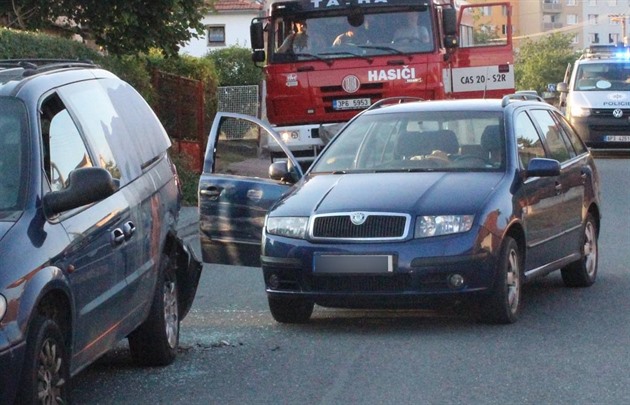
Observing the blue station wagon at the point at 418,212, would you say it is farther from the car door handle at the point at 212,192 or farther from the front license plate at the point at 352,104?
the front license plate at the point at 352,104

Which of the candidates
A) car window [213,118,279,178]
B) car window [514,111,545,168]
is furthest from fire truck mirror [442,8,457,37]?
car window [514,111,545,168]

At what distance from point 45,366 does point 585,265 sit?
6.43 metres

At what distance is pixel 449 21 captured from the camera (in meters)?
19.8

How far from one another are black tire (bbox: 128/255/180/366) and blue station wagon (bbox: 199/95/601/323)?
115 centimetres

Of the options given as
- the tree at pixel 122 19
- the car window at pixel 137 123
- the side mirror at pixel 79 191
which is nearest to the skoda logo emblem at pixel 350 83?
the tree at pixel 122 19

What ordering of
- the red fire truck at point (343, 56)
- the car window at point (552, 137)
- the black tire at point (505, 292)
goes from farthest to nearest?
the red fire truck at point (343, 56) < the car window at point (552, 137) < the black tire at point (505, 292)

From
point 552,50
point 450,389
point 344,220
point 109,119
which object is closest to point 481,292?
point 344,220

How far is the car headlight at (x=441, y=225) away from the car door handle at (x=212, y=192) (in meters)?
2.01

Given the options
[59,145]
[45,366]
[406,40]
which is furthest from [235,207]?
[406,40]

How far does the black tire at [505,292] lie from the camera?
9.33 m

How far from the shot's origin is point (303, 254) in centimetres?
927

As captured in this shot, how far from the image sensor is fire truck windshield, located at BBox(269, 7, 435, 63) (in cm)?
1959

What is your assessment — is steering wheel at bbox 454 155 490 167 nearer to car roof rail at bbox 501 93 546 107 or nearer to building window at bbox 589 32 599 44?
car roof rail at bbox 501 93 546 107

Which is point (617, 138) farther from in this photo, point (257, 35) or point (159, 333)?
point (159, 333)
